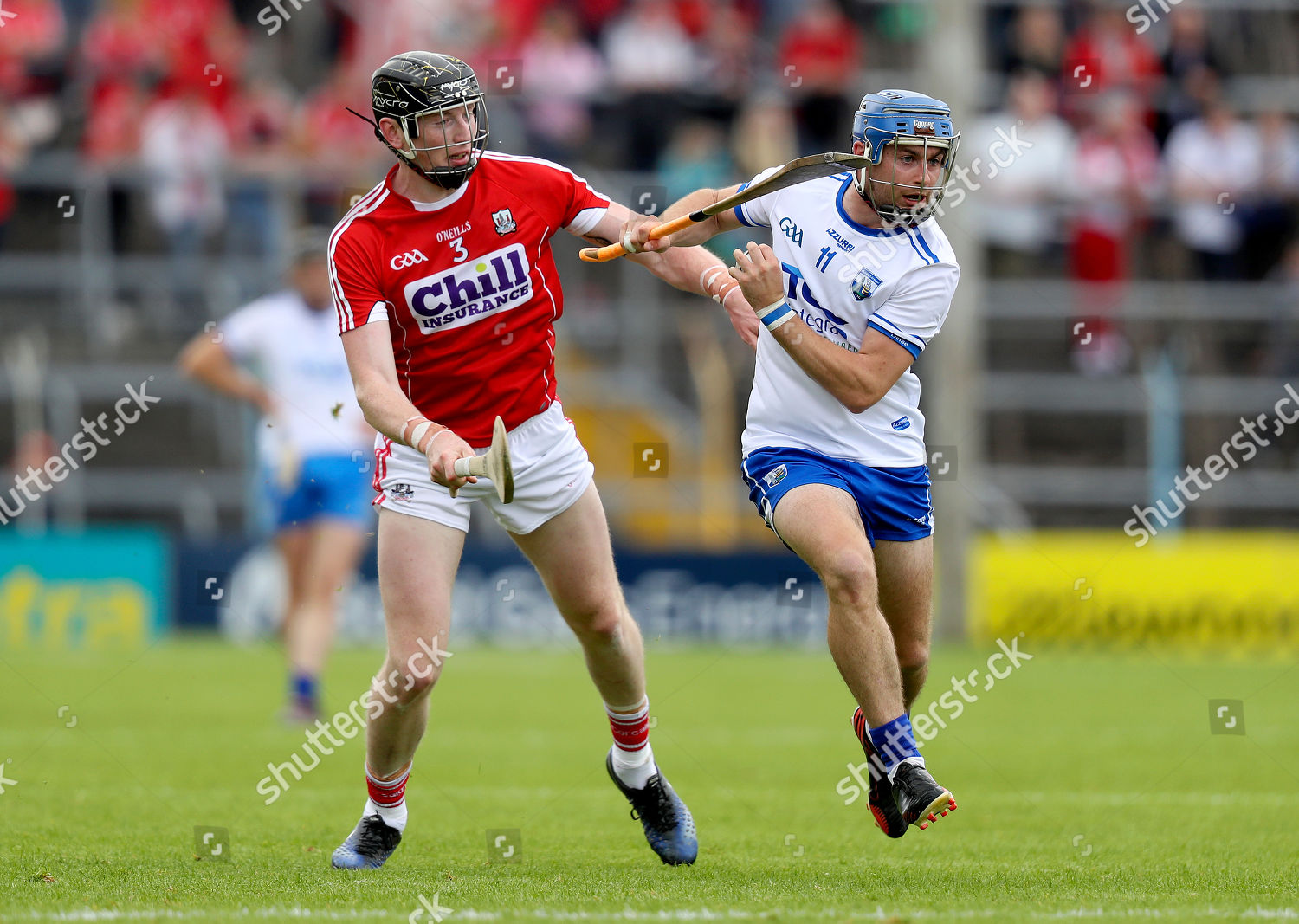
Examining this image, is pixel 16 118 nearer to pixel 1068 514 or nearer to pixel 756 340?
pixel 1068 514

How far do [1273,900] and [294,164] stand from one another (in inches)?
533

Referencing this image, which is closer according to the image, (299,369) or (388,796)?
(388,796)

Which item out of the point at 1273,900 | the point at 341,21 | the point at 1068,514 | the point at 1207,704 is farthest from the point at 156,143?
the point at 1273,900

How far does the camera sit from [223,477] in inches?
675

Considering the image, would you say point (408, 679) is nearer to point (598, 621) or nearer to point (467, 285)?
point (598, 621)

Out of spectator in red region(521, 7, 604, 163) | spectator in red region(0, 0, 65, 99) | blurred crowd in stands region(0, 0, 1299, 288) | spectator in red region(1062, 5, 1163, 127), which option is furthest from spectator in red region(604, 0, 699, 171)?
spectator in red region(0, 0, 65, 99)

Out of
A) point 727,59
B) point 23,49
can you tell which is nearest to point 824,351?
point 727,59

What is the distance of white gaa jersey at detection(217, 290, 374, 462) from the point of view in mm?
11172

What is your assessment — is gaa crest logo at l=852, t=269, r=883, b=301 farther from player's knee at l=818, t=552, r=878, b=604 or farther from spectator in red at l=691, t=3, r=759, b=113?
spectator in red at l=691, t=3, r=759, b=113

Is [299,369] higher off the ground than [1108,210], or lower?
higher

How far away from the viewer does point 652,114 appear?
59.3ft

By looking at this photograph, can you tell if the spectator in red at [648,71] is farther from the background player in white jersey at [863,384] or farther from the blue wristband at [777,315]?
the blue wristband at [777,315]

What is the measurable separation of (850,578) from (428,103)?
213cm

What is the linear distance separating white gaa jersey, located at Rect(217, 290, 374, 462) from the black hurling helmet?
504 centimetres
